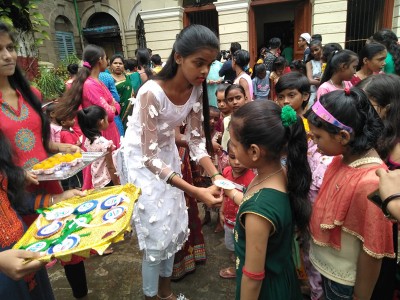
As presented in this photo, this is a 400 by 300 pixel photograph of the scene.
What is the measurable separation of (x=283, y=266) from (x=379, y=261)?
1.35ft

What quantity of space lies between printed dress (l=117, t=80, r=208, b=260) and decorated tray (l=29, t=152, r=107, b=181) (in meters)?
0.29

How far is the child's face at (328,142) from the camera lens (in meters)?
1.35

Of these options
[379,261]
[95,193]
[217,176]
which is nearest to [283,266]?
[379,261]

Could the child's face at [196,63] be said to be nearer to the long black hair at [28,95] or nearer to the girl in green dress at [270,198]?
the girl in green dress at [270,198]

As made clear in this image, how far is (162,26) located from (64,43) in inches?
265

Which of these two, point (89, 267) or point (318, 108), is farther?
point (89, 267)

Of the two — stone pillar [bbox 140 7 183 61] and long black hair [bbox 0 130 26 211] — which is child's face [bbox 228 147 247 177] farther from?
stone pillar [bbox 140 7 183 61]

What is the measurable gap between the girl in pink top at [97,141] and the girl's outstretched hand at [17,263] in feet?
5.93

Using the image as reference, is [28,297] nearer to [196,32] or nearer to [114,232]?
[114,232]

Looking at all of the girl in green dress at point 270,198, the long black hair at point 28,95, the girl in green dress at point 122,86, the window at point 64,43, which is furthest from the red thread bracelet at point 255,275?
the window at point 64,43

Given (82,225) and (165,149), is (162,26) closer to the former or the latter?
(165,149)

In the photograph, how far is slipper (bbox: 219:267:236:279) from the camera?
7.84 feet

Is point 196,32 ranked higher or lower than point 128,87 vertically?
higher

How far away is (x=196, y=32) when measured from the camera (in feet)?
4.97
